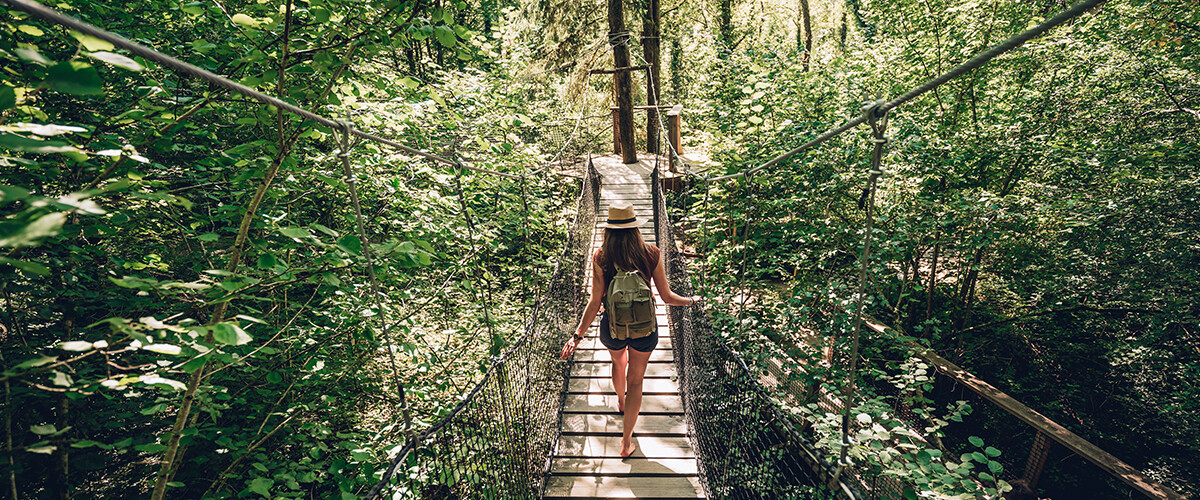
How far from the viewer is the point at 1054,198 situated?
3586 mm

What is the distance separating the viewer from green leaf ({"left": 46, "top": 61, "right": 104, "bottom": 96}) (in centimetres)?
57

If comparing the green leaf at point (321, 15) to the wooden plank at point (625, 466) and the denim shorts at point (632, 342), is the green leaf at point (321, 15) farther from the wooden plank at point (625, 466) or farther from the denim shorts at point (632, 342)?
the wooden plank at point (625, 466)

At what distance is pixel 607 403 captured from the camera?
2854mm

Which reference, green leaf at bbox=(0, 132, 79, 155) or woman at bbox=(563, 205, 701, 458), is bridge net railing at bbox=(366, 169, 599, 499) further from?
green leaf at bbox=(0, 132, 79, 155)

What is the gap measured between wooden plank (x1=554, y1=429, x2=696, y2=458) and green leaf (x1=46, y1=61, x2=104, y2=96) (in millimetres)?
2385

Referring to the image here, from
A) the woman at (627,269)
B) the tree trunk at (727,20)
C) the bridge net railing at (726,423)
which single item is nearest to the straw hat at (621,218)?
the woman at (627,269)

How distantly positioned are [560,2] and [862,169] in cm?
562

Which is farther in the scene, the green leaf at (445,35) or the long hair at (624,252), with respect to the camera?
the long hair at (624,252)

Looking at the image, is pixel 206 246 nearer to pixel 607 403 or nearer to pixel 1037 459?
pixel 607 403

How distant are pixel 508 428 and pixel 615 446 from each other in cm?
61

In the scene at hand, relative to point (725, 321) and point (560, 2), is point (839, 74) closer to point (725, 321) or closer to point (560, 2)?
point (725, 321)

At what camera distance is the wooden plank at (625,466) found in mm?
2361

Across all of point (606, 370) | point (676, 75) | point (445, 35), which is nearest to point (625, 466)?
point (606, 370)

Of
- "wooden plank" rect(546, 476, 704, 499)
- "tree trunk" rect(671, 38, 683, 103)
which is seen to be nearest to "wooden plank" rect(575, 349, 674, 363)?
"wooden plank" rect(546, 476, 704, 499)
